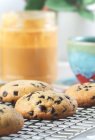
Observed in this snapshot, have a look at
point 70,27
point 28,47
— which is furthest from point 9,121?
point 70,27

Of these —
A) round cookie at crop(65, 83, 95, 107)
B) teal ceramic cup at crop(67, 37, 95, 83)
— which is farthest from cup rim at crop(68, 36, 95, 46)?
round cookie at crop(65, 83, 95, 107)

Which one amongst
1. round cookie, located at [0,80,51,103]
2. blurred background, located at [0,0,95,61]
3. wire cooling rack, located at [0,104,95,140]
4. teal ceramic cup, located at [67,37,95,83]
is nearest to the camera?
wire cooling rack, located at [0,104,95,140]

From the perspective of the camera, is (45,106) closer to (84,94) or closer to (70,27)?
(84,94)

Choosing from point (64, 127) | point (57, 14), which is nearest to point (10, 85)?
point (64, 127)

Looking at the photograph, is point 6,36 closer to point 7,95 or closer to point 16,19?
point 16,19

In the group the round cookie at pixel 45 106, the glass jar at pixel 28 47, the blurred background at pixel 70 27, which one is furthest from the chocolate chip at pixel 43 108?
the blurred background at pixel 70 27

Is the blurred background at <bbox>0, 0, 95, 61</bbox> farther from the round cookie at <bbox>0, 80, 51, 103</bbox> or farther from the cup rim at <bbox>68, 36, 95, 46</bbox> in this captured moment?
the round cookie at <bbox>0, 80, 51, 103</bbox>
